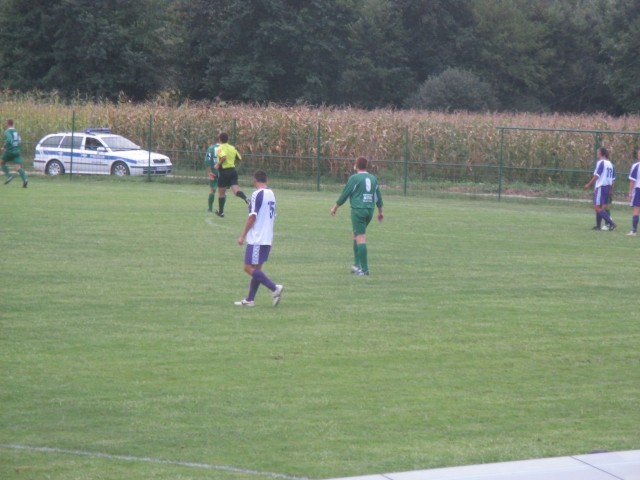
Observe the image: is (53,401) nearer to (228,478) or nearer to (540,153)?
(228,478)

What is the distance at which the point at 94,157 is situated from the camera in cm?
3738

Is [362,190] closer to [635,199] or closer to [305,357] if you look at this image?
[305,357]

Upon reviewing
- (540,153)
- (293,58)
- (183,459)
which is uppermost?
(293,58)

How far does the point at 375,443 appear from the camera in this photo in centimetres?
801

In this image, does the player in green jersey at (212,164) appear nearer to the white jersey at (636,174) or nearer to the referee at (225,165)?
the referee at (225,165)

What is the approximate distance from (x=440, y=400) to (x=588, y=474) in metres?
2.68

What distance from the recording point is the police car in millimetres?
37312

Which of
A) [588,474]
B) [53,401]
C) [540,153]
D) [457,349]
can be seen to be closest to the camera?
[588,474]

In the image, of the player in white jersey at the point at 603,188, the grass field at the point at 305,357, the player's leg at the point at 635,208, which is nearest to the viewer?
the grass field at the point at 305,357

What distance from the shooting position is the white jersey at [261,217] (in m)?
13.1

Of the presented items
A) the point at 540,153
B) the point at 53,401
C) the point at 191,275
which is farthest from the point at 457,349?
the point at 540,153

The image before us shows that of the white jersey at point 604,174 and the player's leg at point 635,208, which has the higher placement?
the white jersey at point 604,174

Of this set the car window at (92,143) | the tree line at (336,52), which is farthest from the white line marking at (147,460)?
the tree line at (336,52)

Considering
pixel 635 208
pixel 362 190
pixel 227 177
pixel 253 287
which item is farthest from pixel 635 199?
pixel 253 287
